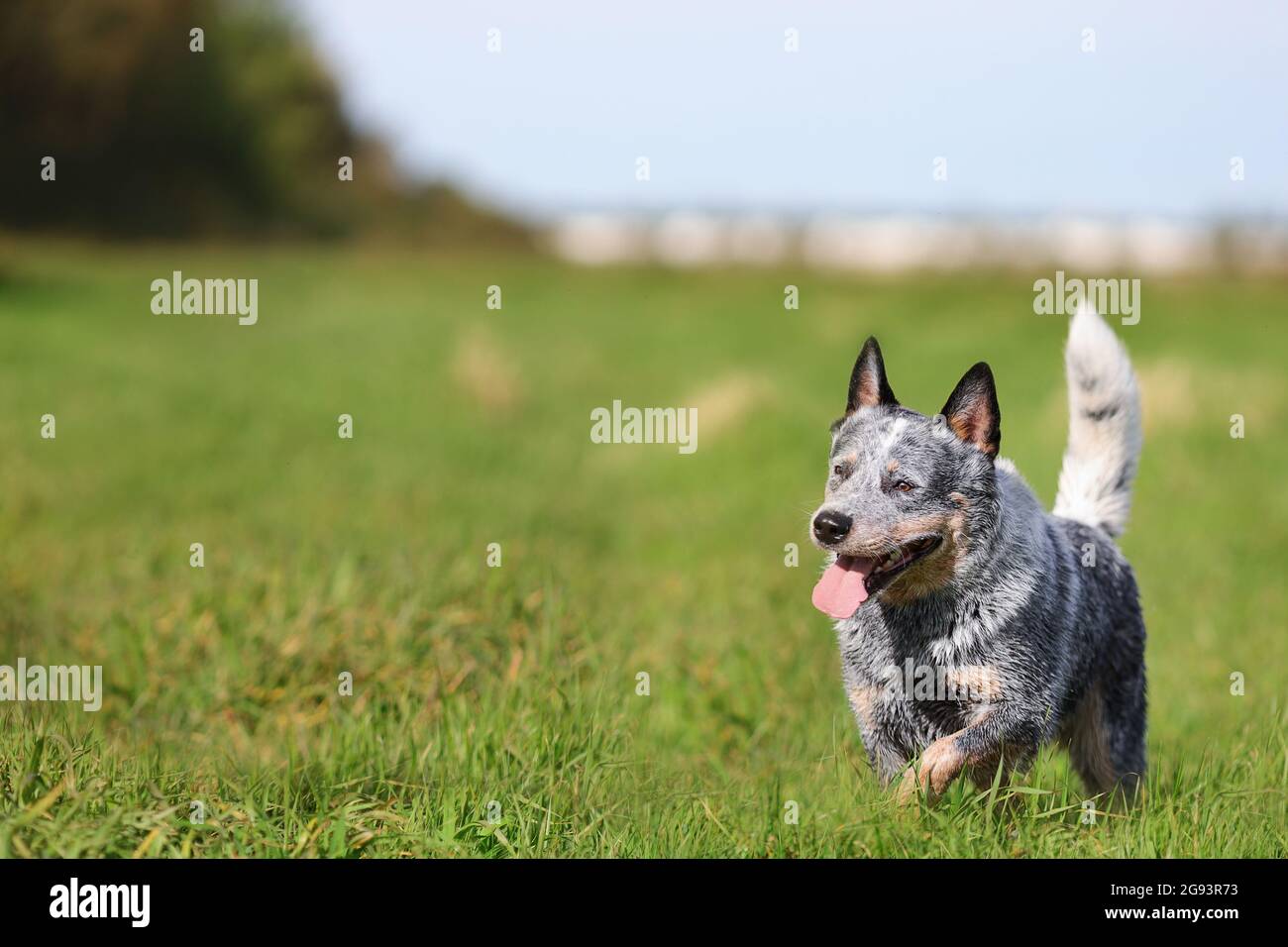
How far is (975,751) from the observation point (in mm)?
3818

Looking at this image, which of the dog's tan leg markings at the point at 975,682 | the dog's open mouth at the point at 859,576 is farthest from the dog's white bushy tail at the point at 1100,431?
the dog's open mouth at the point at 859,576

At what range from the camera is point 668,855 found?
3877 mm

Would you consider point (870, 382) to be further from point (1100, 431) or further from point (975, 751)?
point (1100, 431)

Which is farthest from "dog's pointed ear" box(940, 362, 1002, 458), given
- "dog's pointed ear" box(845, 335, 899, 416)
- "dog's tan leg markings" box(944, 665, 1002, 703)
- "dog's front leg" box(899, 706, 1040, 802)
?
"dog's front leg" box(899, 706, 1040, 802)

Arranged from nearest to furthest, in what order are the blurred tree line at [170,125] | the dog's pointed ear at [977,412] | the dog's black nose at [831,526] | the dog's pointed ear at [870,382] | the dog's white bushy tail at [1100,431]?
1. the dog's black nose at [831,526]
2. the dog's pointed ear at [977,412]
3. the dog's pointed ear at [870,382]
4. the dog's white bushy tail at [1100,431]
5. the blurred tree line at [170,125]

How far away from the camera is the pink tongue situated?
143 inches

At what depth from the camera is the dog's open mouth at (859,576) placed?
3.65m

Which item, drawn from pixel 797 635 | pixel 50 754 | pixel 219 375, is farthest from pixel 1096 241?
pixel 50 754

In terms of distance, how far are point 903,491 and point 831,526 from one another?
260mm

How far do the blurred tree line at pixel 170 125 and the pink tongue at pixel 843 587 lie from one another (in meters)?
34.8

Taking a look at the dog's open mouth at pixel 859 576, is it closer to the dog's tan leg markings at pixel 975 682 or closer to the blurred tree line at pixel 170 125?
the dog's tan leg markings at pixel 975 682

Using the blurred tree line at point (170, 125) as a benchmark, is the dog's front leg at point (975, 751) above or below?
below

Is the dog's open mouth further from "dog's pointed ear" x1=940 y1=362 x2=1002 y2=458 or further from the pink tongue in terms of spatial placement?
"dog's pointed ear" x1=940 y1=362 x2=1002 y2=458

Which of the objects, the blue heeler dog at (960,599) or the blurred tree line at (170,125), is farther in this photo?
the blurred tree line at (170,125)
